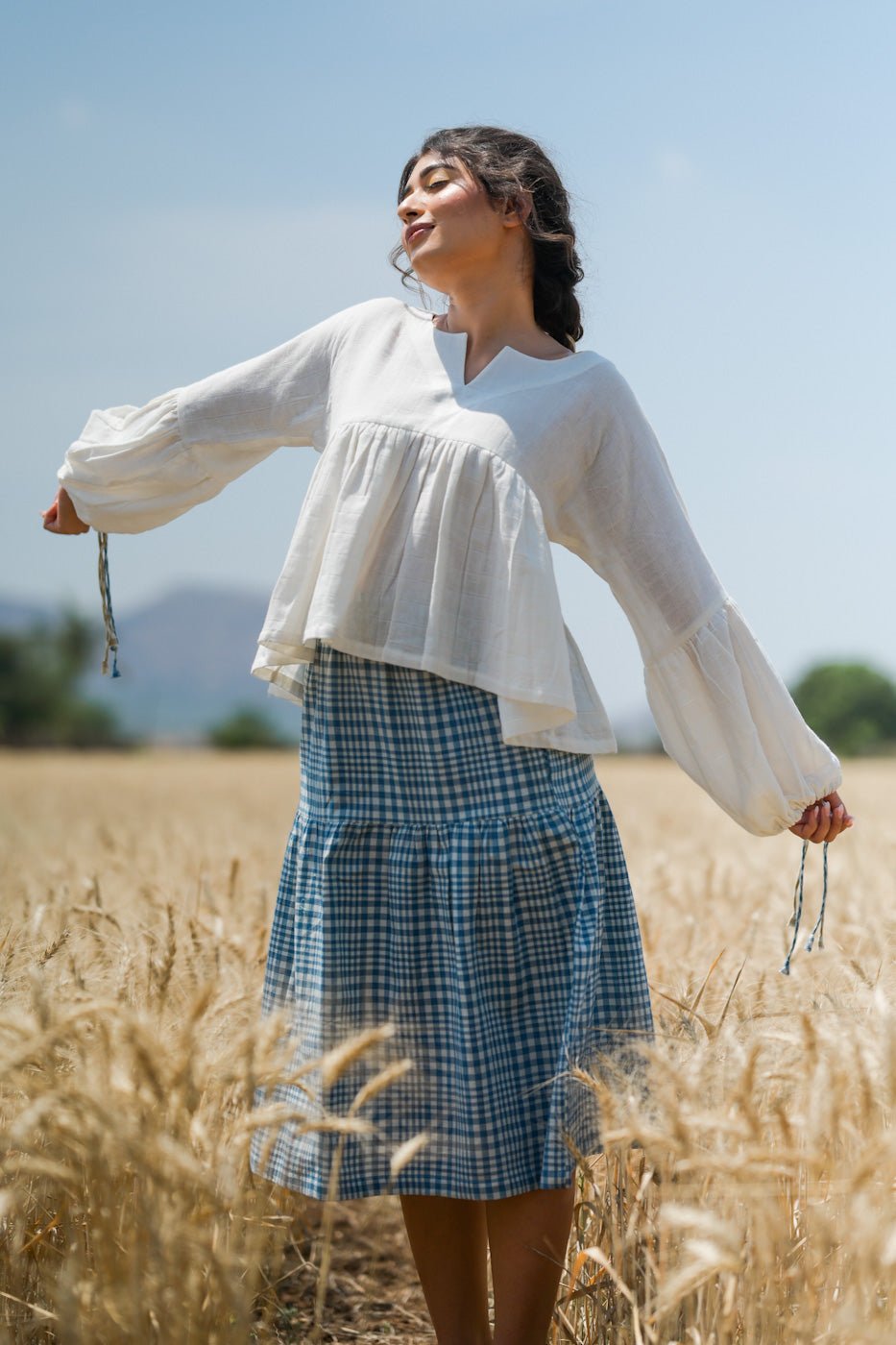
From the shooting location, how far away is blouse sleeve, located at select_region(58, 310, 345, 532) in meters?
2.14

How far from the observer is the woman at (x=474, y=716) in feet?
6.15

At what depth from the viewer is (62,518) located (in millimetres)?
2348

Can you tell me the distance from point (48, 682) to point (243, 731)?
8.55 m

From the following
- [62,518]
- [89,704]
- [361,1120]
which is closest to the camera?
[361,1120]

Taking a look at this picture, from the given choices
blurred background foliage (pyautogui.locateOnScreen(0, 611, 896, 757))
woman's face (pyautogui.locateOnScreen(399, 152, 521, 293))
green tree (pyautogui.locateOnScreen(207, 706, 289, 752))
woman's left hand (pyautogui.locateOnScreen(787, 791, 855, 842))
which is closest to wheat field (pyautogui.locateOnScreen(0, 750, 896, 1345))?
woman's left hand (pyautogui.locateOnScreen(787, 791, 855, 842))

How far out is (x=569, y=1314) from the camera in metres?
2.09

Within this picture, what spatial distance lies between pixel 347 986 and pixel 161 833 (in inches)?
149

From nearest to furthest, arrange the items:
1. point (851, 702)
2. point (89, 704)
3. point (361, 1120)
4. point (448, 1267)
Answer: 1. point (361, 1120)
2. point (448, 1267)
3. point (89, 704)
4. point (851, 702)

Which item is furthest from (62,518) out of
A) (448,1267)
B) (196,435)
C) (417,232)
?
(448,1267)

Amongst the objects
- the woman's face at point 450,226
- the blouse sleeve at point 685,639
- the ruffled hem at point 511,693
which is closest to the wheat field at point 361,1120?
the blouse sleeve at point 685,639

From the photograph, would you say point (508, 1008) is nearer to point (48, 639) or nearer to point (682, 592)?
point (682, 592)

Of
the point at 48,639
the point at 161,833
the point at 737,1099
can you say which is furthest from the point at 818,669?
the point at 737,1099

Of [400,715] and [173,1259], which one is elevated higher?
[400,715]

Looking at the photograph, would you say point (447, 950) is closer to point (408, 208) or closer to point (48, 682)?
point (408, 208)
